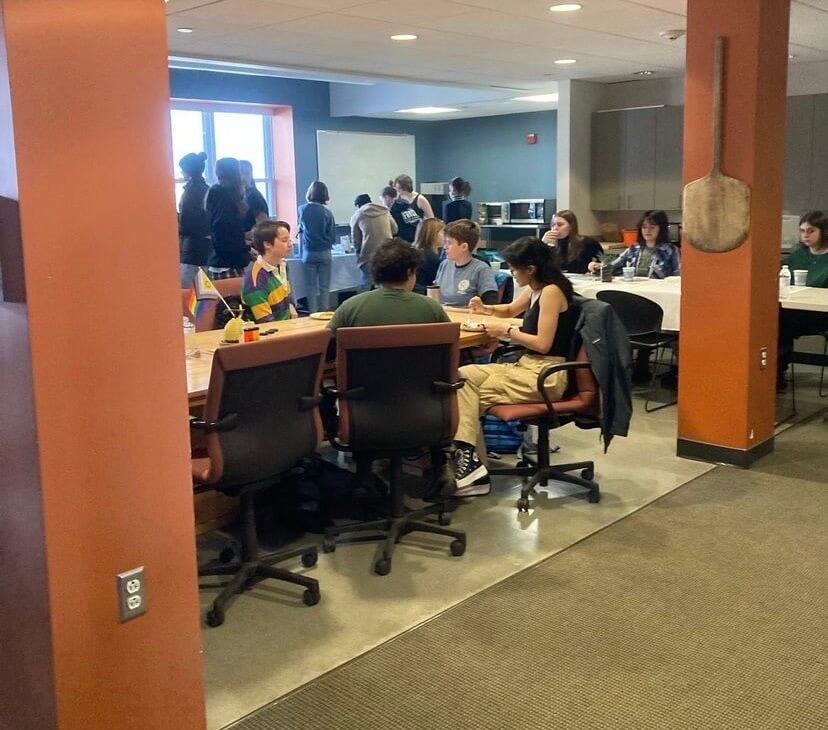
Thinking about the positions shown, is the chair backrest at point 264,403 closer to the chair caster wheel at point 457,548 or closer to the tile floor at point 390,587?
the tile floor at point 390,587

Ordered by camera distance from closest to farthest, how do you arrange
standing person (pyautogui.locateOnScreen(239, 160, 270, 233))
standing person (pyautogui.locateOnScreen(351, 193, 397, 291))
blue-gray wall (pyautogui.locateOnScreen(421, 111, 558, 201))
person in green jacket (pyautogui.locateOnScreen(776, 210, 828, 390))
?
1. person in green jacket (pyautogui.locateOnScreen(776, 210, 828, 390))
2. standing person (pyautogui.locateOnScreen(239, 160, 270, 233))
3. standing person (pyautogui.locateOnScreen(351, 193, 397, 291))
4. blue-gray wall (pyautogui.locateOnScreen(421, 111, 558, 201))

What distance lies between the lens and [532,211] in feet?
33.6

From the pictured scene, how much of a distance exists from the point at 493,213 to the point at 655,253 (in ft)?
14.6

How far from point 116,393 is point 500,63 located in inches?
242

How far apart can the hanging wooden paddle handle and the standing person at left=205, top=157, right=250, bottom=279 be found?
3742 mm

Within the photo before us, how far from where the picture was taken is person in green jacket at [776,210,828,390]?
5578mm

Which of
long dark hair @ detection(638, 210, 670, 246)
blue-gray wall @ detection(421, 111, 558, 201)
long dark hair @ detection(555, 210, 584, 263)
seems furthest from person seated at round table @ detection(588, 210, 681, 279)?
blue-gray wall @ detection(421, 111, 558, 201)

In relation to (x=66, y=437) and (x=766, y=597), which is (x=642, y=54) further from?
(x=66, y=437)

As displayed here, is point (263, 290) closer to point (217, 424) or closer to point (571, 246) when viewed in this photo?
point (217, 424)

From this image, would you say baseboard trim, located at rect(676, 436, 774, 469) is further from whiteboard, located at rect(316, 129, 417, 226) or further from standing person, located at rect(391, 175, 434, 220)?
whiteboard, located at rect(316, 129, 417, 226)

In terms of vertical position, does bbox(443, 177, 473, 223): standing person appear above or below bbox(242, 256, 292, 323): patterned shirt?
above

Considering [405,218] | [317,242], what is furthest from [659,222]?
[317,242]

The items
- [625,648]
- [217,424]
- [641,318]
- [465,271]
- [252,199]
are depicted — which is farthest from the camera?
[252,199]

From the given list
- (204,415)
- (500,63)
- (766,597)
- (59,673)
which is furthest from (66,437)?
(500,63)
